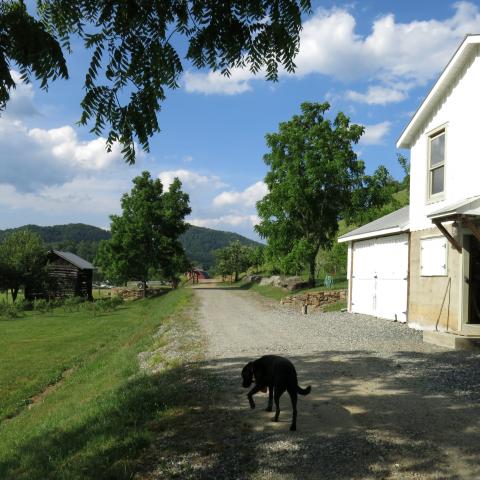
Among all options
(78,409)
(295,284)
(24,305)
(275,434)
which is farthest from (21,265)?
(275,434)

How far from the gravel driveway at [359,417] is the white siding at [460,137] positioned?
13.8ft

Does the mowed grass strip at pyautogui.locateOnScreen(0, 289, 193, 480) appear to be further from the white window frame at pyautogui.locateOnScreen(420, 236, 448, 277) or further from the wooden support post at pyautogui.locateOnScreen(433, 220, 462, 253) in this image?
the white window frame at pyautogui.locateOnScreen(420, 236, 448, 277)

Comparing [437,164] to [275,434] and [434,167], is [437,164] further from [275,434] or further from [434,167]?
[275,434]

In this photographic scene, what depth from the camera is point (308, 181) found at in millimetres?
33781

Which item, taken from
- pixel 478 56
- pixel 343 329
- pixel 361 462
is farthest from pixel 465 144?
pixel 361 462

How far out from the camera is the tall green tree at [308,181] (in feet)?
110

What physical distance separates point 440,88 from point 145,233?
3639 centimetres

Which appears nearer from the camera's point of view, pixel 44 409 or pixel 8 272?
pixel 44 409

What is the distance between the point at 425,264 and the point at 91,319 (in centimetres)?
2347

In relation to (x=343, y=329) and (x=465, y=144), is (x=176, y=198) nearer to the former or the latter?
(x=343, y=329)

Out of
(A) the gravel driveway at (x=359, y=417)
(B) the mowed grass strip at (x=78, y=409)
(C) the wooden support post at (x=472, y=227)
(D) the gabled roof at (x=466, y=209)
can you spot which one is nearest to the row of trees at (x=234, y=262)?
(B) the mowed grass strip at (x=78, y=409)

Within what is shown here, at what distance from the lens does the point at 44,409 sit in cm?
1116

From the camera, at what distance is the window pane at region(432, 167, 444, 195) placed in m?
14.0

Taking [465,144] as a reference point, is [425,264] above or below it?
below
